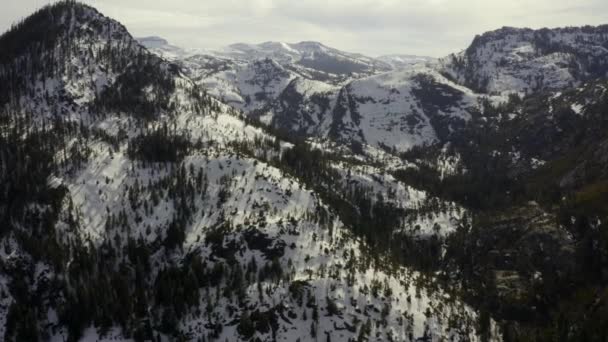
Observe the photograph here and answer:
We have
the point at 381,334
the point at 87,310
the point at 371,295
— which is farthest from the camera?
the point at 87,310

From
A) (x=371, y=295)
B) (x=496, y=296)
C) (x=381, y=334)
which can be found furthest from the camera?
(x=496, y=296)

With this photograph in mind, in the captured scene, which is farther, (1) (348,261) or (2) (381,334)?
(1) (348,261)

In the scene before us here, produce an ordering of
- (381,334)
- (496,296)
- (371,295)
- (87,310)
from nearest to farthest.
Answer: (381,334) → (371,295) → (87,310) → (496,296)

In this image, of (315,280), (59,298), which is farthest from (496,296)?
(59,298)

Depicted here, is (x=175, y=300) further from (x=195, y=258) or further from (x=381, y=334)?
(x=381, y=334)

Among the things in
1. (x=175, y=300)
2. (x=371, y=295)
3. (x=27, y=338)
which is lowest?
(x=27, y=338)

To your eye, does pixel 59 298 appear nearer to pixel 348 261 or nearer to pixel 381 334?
pixel 348 261

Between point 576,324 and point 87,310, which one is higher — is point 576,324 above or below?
above

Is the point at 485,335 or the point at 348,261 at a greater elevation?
the point at 348,261

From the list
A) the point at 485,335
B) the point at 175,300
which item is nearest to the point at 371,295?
the point at 485,335
